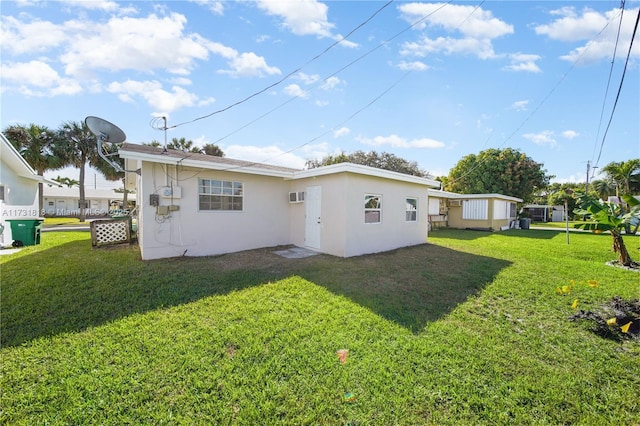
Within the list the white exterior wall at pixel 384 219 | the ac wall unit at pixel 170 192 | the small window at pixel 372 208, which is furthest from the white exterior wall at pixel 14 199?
the small window at pixel 372 208

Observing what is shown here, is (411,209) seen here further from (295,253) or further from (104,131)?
(104,131)

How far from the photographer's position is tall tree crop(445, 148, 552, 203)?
22844 millimetres

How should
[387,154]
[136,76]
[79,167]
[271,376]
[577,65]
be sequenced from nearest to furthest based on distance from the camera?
[271,376] → [136,76] → [577,65] → [79,167] → [387,154]

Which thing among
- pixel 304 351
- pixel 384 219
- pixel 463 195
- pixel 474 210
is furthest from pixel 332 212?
pixel 474 210

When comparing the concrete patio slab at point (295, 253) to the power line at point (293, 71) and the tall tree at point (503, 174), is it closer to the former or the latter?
the power line at point (293, 71)

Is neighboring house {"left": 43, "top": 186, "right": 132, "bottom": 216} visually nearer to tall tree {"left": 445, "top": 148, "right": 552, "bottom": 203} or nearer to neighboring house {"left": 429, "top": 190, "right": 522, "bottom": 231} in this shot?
neighboring house {"left": 429, "top": 190, "right": 522, "bottom": 231}

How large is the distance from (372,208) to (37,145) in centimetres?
2302

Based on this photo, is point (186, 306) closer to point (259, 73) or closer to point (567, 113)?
point (259, 73)

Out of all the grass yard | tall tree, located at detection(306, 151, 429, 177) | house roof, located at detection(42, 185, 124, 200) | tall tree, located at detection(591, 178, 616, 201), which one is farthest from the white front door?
house roof, located at detection(42, 185, 124, 200)

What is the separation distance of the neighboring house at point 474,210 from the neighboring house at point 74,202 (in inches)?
1384

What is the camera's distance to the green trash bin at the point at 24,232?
360 inches

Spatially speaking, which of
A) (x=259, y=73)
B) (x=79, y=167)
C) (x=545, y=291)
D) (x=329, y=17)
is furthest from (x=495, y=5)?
(x=79, y=167)

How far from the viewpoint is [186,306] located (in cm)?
424

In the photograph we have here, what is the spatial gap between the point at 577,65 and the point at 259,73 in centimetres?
928
